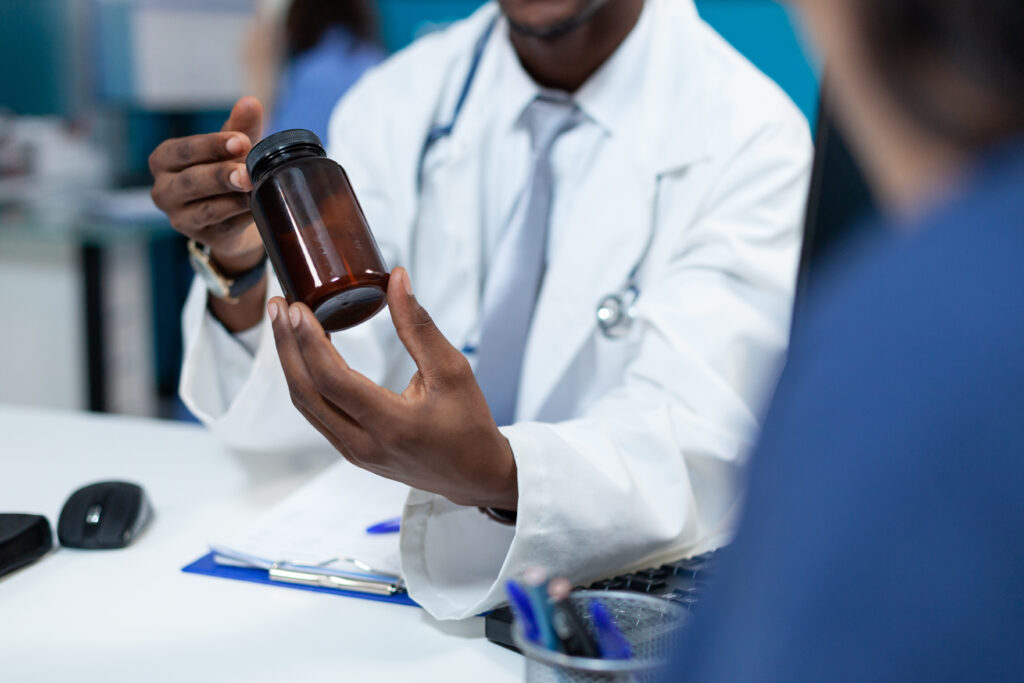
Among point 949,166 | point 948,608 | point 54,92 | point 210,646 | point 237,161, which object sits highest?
point 54,92

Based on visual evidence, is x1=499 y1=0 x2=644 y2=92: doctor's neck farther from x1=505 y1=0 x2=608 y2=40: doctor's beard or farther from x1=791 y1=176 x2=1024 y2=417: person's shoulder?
x1=791 y1=176 x2=1024 y2=417: person's shoulder

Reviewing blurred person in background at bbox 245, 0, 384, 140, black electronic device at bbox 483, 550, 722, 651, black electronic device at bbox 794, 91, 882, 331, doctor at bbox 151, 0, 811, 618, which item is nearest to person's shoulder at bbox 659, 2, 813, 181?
doctor at bbox 151, 0, 811, 618

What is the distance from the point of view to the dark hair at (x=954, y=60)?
0.27 metres

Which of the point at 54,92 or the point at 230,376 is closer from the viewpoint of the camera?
the point at 230,376

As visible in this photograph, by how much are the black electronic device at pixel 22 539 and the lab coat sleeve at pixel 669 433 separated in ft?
1.07

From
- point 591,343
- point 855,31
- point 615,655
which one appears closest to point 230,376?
point 591,343

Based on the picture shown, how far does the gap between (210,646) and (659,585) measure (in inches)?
13.3

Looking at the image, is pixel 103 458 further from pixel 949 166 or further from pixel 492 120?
pixel 949 166

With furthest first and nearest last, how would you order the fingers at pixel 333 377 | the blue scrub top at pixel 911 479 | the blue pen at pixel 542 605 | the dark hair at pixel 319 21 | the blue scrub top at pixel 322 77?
1. the dark hair at pixel 319 21
2. the blue scrub top at pixel 322 77
3. the fingers at pixel 333 377
4. the blue pen at pixel 542 605
5. the blue scrub top at pixel 911 479

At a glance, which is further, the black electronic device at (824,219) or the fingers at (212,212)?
the fingers at (212,212)

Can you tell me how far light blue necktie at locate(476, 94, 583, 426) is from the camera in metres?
1.07

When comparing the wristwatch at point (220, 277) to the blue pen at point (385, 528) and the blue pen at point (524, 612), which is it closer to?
the blue pen at point (385, 528)

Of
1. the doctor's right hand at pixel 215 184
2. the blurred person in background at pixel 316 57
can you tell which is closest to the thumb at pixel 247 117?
the doctor's right hand at pixel 215 184

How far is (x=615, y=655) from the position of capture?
487mm
